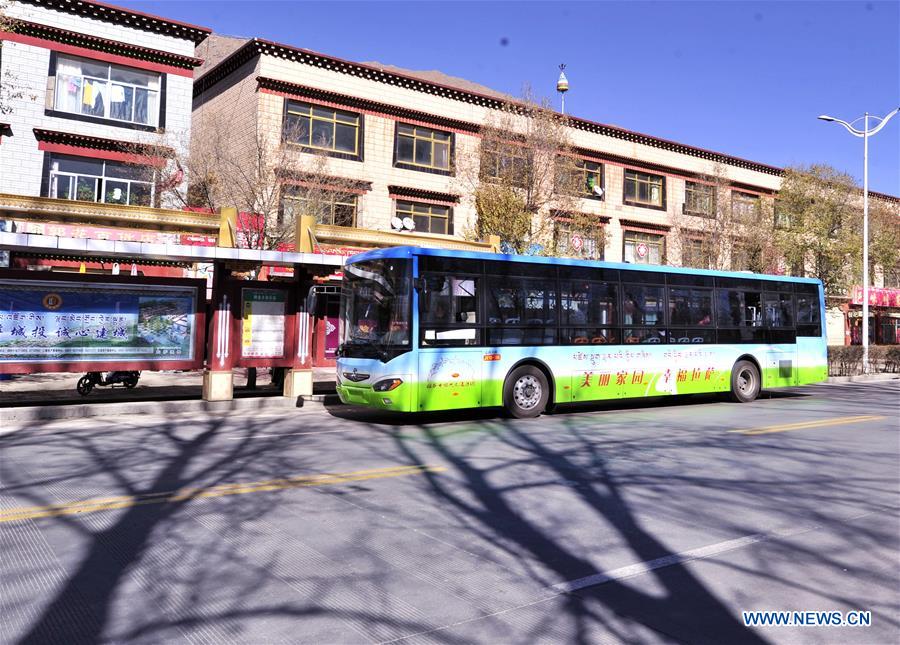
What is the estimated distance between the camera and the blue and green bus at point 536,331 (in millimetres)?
11219

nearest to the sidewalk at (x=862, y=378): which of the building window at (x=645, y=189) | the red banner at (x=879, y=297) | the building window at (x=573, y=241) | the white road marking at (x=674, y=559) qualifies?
the building window at (x=573, y=241)

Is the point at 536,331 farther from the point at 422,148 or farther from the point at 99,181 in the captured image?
the point at 422,148

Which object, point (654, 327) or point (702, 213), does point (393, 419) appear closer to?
point (654, 327)

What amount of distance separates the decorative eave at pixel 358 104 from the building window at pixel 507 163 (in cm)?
541

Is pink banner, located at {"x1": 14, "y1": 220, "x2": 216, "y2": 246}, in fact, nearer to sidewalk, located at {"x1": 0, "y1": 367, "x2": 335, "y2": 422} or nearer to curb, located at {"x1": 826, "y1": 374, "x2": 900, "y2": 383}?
sidewalk, located at {"x1": 0, "y1": 367, "x2": 335, "y2": 422}

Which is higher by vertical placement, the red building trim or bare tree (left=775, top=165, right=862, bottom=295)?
the red building trim

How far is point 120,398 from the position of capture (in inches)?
558

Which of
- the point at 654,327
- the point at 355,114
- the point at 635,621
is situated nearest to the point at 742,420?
the point at 654,327

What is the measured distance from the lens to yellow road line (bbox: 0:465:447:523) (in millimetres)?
5707

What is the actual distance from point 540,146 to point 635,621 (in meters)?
22.5

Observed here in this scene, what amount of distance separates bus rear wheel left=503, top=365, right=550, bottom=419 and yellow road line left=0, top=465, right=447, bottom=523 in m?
4.48

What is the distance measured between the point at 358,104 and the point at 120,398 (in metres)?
18.6

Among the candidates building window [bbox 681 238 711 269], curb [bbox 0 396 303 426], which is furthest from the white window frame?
building window [bbox 681 238 711 269]

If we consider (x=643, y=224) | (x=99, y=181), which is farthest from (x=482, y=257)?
(x=643, y=224)
